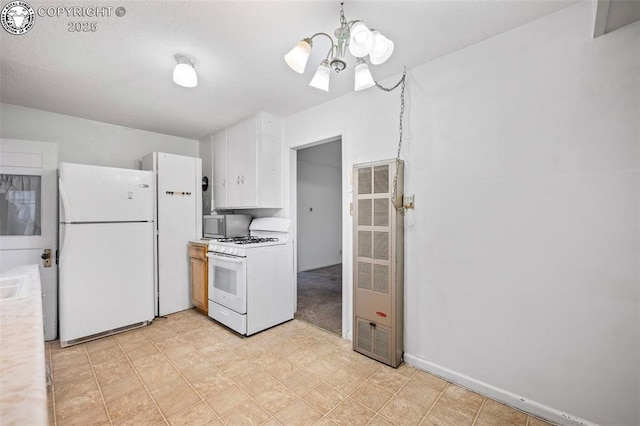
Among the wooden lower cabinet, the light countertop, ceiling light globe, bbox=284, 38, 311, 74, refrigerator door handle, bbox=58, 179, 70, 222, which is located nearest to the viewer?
the light countertop

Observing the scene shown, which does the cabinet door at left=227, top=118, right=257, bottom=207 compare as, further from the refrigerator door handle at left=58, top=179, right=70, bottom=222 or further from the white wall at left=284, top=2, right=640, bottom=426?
the white wall at left=284, top=2, right=640, bottom=426

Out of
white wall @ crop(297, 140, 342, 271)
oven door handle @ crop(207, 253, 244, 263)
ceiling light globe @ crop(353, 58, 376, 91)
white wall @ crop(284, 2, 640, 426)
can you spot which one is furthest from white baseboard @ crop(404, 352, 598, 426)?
white wall @ crop(297, 140, 342, 271)

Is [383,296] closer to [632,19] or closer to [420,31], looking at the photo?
[420,31]

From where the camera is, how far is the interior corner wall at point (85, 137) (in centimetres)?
301

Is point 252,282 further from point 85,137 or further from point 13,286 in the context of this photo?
point 85,137

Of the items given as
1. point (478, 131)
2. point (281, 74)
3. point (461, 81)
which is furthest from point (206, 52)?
point (478, 131)

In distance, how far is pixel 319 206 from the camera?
21.3 feet

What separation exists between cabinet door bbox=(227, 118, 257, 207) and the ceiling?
19.8 inches

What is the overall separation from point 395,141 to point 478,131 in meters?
0.65

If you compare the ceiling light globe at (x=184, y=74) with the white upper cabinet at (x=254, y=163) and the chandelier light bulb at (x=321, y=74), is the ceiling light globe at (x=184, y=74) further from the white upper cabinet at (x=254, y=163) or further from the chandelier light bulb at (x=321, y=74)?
the white upper cabinet at (x=254, y=163)

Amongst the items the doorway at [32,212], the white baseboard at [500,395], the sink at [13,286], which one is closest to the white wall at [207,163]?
the doorway at [32,212]

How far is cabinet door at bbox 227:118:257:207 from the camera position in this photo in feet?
11.2

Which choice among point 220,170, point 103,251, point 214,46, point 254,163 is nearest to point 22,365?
point 214,46

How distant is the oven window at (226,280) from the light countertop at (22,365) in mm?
1761
